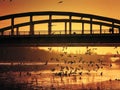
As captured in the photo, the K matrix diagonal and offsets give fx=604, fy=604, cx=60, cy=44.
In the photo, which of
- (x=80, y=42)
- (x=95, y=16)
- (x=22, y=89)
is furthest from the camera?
(x=95, y=16)

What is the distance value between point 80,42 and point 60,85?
3024 centimetres

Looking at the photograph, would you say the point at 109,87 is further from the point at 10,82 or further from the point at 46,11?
the point at 46,11

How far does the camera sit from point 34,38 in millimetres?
117750

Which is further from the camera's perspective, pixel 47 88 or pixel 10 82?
pixel 10 82

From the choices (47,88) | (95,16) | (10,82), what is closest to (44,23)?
(95,16)

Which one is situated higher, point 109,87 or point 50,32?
point 50,32

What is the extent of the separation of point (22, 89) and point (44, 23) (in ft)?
179

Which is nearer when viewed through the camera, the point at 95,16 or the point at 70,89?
the point at 70,89

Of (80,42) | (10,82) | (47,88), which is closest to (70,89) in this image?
(47,88)

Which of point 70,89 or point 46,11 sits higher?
point 46,11

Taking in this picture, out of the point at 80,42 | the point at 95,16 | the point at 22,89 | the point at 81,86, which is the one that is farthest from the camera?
the point at 95,16

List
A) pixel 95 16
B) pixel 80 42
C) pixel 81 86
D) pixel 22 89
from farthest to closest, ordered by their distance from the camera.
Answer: pixel 95 16, pixel 80 42, pixel 81 86, pixel 22 89

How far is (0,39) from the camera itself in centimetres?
11862

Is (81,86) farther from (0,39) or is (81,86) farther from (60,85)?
(0,39)
